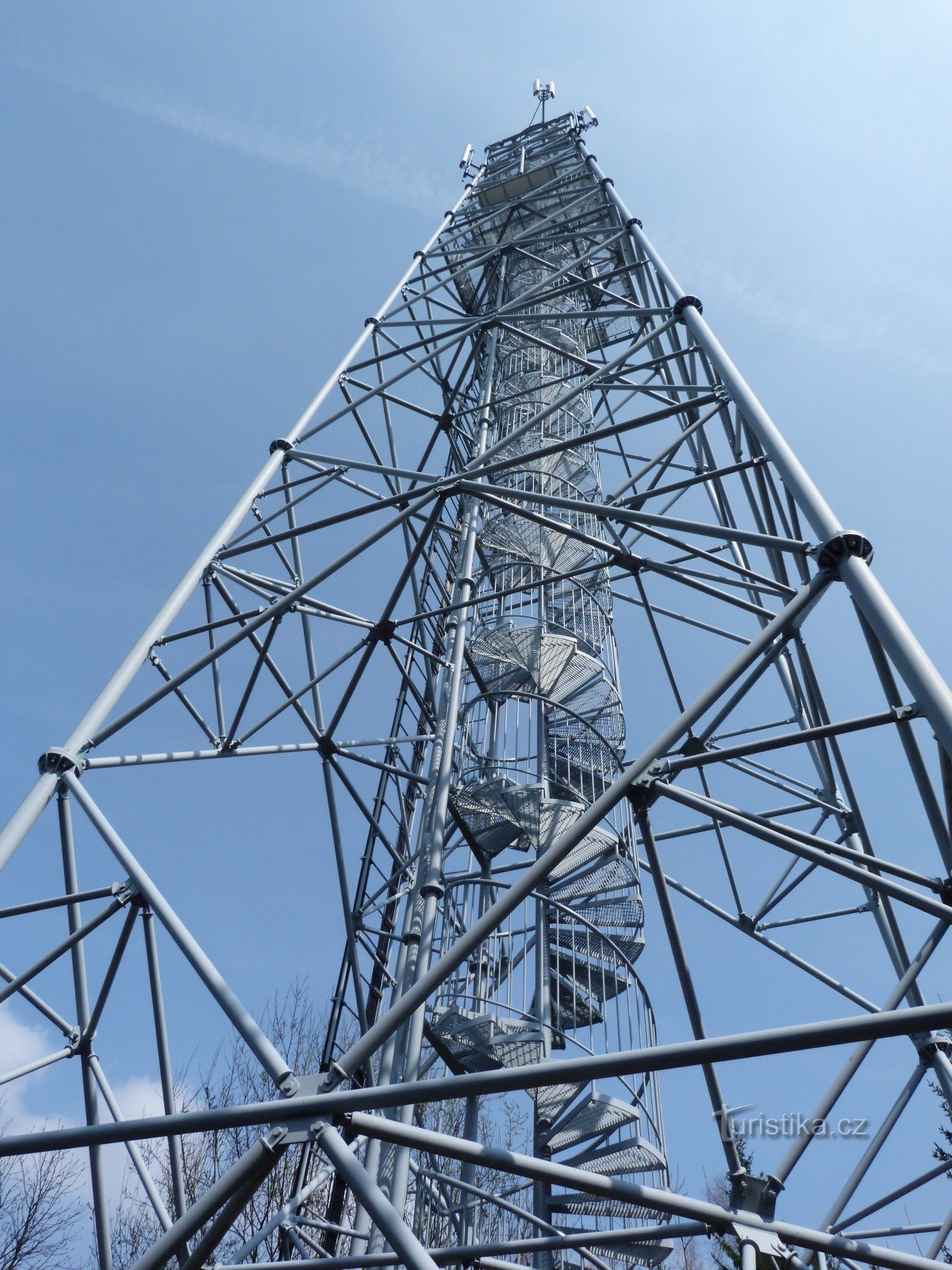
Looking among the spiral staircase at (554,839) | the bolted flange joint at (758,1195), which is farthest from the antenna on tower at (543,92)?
the bolted flange joint at (758,1195)

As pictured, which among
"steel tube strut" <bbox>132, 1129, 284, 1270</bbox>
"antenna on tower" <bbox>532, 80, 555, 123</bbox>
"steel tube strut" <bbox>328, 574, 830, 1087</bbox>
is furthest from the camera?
"antenna on tower" <bbox>532, 80, 555, 123</bbox>

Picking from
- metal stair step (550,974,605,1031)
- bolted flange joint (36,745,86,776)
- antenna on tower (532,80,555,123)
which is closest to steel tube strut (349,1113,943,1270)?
bolted flange joint (36,745,86,776)

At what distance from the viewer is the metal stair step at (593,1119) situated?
725 cm

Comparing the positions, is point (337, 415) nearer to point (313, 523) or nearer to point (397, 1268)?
point (313, 523)

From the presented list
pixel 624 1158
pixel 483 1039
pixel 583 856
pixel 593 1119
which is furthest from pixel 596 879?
pixel 624 1158

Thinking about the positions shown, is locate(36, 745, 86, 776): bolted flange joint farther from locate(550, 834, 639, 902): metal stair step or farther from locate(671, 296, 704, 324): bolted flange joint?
Result: locate(671, 296, 704, 324): bolted flange joint

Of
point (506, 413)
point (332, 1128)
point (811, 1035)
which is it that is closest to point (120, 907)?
point (332, 1128)

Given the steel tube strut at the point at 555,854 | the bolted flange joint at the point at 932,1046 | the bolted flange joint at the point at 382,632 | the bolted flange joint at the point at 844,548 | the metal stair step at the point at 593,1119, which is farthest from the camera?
the bolted flange joint at the point at 382,632

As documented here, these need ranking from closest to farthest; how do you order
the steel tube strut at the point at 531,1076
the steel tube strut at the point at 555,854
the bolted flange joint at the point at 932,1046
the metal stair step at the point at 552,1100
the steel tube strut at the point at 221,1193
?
the steel tube strut at the point at 531,1076 < the steel tube strut at the point at 221,1193 < the steel tube strut at the point at 555,854 < the bolted flange joint at the point at 932,1046 < the metal stair step at the point at 552,1100

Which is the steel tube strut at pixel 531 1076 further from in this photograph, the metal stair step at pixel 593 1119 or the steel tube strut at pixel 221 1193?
the metal stair step at pixel 593 1119

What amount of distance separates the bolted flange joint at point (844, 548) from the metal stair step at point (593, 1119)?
4740 mm

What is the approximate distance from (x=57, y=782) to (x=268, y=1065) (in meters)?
2.36

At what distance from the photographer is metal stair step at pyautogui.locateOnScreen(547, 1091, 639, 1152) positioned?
725 cm

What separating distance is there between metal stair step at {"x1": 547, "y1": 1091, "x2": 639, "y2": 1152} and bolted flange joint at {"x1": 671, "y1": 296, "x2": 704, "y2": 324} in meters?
6.46
